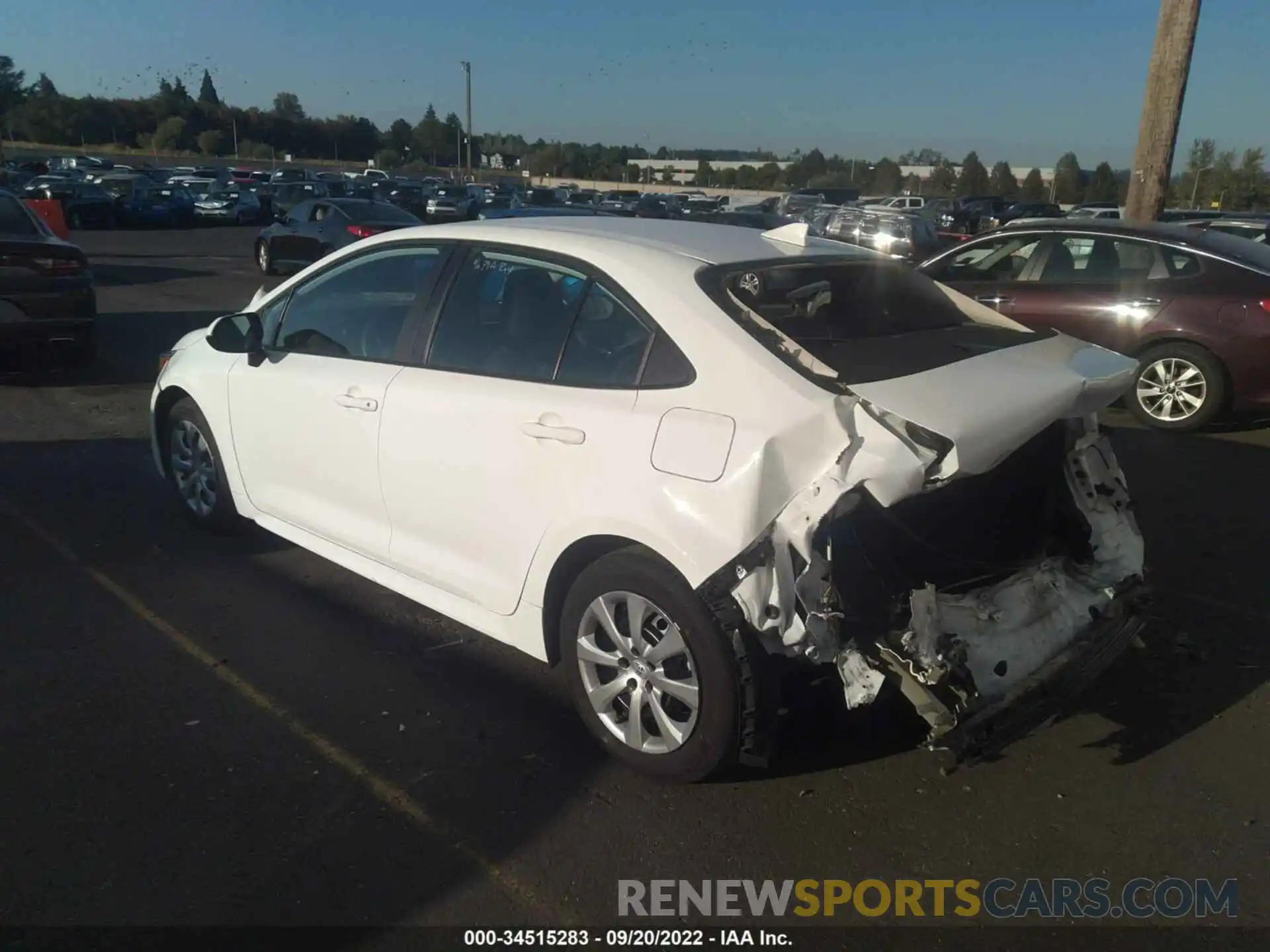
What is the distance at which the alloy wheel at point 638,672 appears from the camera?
314 centimetres

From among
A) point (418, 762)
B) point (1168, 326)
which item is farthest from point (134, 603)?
point (1168, 326)

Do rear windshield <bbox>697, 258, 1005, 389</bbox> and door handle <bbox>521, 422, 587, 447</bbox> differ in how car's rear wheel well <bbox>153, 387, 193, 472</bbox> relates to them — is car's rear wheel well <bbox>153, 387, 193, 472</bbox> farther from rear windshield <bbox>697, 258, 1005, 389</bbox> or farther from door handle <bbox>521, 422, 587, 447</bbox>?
rear windshield <bbox>697, 258, 1005, 389</bbox>

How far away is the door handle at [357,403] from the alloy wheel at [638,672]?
133cm

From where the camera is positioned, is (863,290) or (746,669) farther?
(863,290)

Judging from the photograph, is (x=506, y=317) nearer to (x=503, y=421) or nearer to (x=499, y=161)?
(x=503, y=421)

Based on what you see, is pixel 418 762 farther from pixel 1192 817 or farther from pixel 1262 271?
pixel 1262 271

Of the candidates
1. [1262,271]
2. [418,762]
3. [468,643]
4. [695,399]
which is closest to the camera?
[695,399]

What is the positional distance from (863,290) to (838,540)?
4.28 feet

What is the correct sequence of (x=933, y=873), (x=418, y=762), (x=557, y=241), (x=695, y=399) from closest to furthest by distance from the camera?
(x=933, y=873)
(x=695, y=399)
(x=418, y=762)
(x=557, y=241)

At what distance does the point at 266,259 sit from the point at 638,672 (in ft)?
60.9

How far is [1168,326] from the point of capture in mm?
7906

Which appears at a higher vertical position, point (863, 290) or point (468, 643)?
point (863, 290)

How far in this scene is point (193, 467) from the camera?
5.40 m

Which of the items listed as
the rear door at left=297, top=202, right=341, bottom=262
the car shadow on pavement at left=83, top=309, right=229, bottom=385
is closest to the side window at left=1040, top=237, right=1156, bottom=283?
the car shadow on pavement at left=83, top=309, right=229, bottom=385
